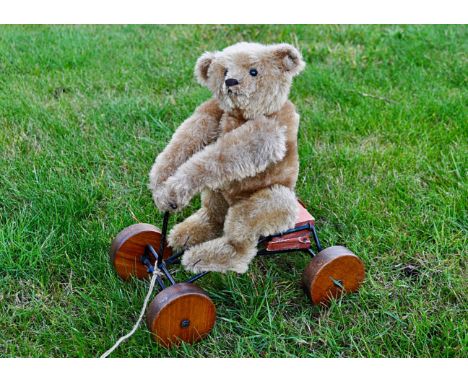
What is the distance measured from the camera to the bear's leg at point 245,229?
2049 millimetres

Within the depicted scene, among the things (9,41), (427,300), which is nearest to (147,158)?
(427,300)

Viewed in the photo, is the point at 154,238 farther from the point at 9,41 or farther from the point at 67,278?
the point at 9,41

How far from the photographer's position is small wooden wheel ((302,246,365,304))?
2.14 m

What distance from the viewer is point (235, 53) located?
1979 millimetres

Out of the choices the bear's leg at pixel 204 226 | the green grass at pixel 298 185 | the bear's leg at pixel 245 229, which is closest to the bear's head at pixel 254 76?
the bear's leg at pixel 245 229

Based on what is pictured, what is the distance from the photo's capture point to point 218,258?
6.86 ft

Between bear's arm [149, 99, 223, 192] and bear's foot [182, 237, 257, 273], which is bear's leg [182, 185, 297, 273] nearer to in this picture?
bear's foot [182, 237, 257, 273]

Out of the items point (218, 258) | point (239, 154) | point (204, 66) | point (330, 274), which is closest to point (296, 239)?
point (330, 274)

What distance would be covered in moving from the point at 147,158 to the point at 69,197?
1.77ft

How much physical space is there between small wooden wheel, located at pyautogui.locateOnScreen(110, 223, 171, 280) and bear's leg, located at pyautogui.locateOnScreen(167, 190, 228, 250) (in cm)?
7

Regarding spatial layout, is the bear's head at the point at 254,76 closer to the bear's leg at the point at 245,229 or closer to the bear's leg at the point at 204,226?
the bear's leg at the point at 245,229

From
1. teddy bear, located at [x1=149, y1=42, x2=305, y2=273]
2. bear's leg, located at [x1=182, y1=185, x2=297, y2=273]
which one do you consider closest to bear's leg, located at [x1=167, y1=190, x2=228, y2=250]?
teddy bear, located at [x1=149, y1=42, x2=305, y2=273]

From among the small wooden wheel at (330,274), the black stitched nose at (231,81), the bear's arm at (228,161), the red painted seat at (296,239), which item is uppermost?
the black stitched nose at (231,81)

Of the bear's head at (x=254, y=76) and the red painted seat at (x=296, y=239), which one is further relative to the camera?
the red painted seat at (x=296, y=239)
